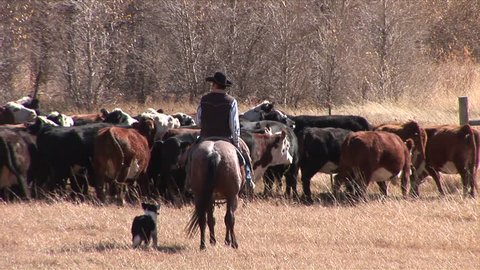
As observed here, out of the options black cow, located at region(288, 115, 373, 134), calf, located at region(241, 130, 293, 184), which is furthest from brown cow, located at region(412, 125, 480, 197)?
calf, located at region(241, 130, 293, 184)

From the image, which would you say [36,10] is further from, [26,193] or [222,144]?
[222,144]

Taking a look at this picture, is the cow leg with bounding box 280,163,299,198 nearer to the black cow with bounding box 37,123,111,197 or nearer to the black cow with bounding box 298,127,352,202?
the black cow with bounding box 298,127,352,202

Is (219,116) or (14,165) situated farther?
(14,165)

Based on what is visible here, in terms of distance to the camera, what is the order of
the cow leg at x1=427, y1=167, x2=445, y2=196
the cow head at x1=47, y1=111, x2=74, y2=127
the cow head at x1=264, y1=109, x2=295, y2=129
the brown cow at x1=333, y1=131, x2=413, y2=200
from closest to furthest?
the brown cow at x1=333, y1=131, x2=413, y2=200 → the cow leg at x1=427, y1=167, x2=445, y2=196 → the cow head at x1=47, y1=111, x2=74, y2=127 → the cow head at x1=264, y1=109, x2=295, y2=129

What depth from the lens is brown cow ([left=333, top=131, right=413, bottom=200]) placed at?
50.8 ft

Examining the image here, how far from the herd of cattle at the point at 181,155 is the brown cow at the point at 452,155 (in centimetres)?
2

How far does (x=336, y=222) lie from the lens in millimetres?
13094

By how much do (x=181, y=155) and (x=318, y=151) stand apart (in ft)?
10.1

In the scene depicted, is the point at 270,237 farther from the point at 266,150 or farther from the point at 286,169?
the point at 286,169

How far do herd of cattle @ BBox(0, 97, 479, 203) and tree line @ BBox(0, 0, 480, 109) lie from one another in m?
11.7

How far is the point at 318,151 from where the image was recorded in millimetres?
16953

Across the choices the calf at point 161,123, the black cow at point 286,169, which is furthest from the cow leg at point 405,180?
the calf at point 161,123

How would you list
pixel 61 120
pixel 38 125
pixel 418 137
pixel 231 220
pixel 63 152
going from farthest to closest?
pixel 61 120
pixel 38 125
pixel 418 137
pixel 63 152
pixel 231 220

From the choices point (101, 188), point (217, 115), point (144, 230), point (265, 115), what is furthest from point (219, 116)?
point (265, 115)
